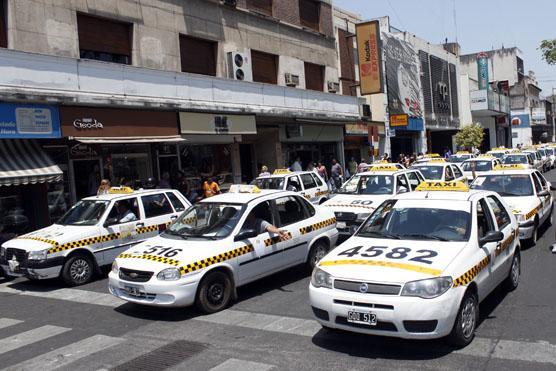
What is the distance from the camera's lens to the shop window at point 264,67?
23.8 metres

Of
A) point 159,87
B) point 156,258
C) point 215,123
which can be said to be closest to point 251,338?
point 156,258

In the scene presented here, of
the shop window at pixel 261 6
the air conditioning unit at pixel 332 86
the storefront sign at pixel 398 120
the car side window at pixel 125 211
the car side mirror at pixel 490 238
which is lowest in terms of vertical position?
the car side mirror at pixel 490 238

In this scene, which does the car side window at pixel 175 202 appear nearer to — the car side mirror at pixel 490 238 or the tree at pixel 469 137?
the car side mirror at pixel 490 238

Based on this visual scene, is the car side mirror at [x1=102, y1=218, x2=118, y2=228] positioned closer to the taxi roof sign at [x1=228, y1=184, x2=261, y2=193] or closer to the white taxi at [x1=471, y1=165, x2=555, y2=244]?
the taxi roof sign at [x1=228, y1=184, x2=261, y2=193]

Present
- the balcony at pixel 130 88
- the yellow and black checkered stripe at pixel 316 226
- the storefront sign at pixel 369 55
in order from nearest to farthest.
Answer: the yellow and black checkered stripe at pixel 316 226, the balcony at pixel 130 88, the storefront sign at pixel 369 55

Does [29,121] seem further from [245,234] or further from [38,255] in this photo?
[245,234]

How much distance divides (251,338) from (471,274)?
2.62 m

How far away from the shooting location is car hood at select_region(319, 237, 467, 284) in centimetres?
555

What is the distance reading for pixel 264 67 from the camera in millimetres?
24328

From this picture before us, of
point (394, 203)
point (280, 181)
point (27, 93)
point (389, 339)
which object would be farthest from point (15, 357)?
point (280, 181)

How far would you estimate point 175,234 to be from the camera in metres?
8.55

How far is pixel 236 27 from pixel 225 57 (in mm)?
1613

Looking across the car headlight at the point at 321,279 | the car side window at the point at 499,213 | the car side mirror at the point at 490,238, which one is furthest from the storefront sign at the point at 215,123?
the car side mirror at the point at 490,238

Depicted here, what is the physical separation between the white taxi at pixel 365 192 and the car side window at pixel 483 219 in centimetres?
464
